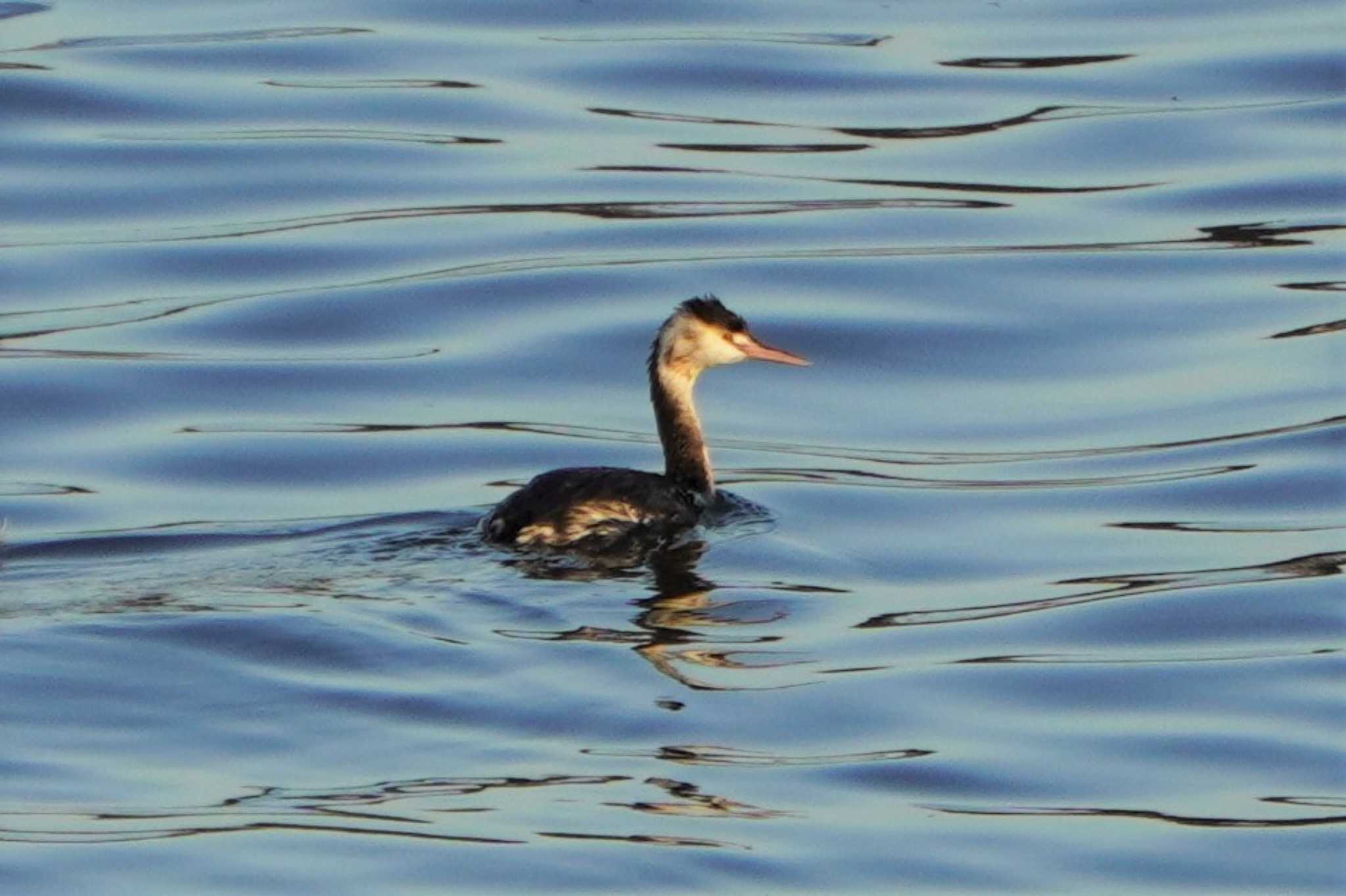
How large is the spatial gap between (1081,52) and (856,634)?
458 inches

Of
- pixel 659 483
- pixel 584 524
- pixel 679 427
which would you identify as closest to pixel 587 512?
pixel 584 524

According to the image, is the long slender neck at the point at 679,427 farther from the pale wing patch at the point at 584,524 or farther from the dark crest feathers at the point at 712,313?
the pale wing patch at the point at 584,524

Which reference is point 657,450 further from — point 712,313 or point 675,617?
point 675,617

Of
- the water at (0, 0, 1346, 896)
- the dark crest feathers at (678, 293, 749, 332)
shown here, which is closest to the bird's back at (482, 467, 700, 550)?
the water at (0, 0, 1346, 896)

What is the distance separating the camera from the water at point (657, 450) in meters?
9.01

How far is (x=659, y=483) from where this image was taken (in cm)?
1262

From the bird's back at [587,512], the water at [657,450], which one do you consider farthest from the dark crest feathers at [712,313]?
the bird's back at [587,512]

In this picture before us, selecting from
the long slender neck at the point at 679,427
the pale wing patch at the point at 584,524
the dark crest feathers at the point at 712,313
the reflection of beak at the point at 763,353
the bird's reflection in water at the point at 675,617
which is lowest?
the bird's reflection in water at the point at 675,617

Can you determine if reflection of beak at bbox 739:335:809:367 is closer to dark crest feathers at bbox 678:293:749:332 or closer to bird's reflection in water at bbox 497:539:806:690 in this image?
dark crest feathers at bbox 678:293:749:332

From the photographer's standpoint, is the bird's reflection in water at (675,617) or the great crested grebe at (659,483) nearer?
the bird's reflection in water at (675,617)

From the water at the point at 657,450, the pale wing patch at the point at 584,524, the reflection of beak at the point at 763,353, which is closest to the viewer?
the water at the point at 657,450

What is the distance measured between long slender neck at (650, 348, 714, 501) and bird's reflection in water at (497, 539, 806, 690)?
805mm

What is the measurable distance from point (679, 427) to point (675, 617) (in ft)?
7.71

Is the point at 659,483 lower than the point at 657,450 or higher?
lower
